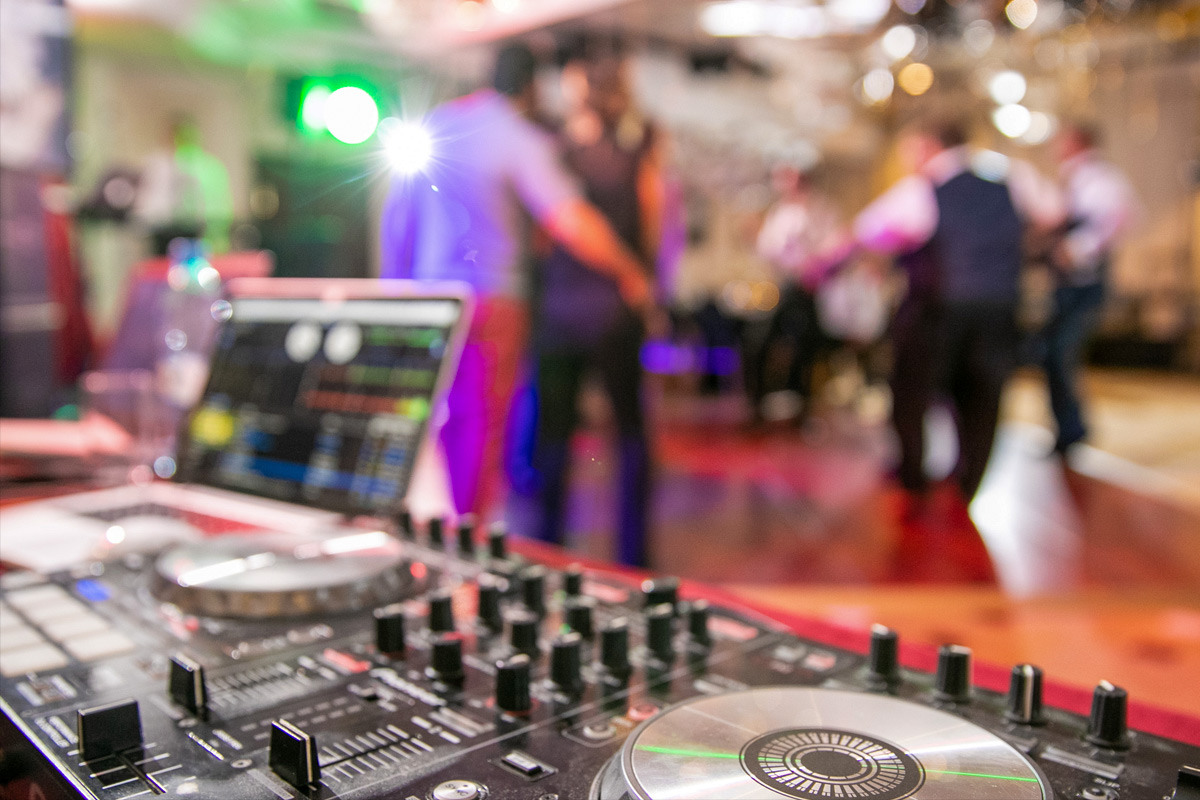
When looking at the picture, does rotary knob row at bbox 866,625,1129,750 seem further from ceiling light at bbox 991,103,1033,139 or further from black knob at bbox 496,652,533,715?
ceiling light at bbox 991,103,1033,139

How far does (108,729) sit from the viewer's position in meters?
0.49

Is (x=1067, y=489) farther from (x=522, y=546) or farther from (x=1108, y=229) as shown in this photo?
(x=522, y=546)

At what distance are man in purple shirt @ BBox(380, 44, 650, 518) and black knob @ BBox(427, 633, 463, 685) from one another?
1.71m

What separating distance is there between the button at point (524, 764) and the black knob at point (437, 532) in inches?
18.1

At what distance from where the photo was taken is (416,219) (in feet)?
8.26

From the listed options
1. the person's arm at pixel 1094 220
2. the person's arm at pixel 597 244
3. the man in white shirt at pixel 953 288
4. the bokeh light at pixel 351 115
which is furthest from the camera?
the person's arm at pixel 1094 220

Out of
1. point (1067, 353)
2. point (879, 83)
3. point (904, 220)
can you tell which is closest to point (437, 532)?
point (904, 220)

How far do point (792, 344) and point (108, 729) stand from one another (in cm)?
634

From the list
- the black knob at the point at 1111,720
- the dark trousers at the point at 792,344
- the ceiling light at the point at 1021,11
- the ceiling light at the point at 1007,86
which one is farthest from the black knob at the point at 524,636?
the ceiling light at the point at 1007,86

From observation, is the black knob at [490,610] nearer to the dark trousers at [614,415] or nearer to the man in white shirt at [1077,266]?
the dark trousers at [614,415]

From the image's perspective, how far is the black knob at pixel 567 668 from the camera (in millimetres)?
574

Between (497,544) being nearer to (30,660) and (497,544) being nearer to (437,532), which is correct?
(437,532)

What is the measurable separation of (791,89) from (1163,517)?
5.99 metres

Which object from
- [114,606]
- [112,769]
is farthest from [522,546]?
[112,769]
